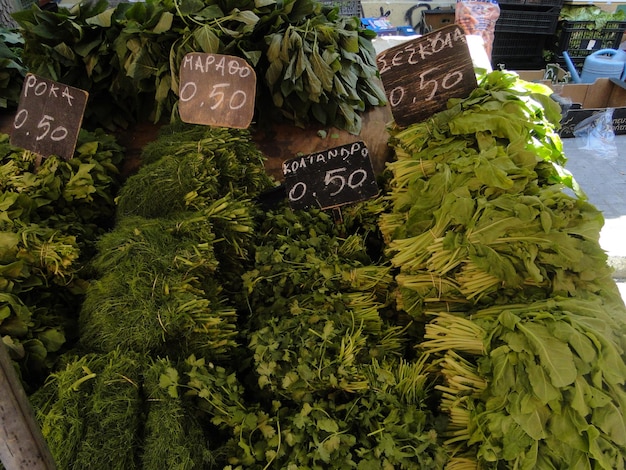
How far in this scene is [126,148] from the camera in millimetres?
2658

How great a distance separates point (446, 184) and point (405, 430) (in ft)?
2.99

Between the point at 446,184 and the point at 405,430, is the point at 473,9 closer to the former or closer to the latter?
the point at 446,184

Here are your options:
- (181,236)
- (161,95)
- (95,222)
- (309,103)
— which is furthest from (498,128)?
(95,222)

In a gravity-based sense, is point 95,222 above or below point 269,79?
below

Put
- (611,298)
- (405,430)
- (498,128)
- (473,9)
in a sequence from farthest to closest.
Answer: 1. (473,9)
2. (498,128)
3. (611,298)
4. (405,430)

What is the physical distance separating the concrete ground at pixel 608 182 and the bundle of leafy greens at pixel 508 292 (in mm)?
1484

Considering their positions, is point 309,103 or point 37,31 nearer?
point 37,31

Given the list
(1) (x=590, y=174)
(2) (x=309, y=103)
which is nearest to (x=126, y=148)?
(2) (x=309, y=103)

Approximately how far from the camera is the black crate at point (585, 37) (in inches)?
216

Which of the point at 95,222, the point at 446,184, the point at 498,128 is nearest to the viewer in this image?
the point at 446,184

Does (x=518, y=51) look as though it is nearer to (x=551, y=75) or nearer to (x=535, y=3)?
(x=535, y=3)

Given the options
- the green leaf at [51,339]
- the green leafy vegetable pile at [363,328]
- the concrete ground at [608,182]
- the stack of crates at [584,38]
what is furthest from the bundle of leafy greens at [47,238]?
the stack of crates at [584,38]

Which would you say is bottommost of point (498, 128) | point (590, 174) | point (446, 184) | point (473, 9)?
point (590, 174)

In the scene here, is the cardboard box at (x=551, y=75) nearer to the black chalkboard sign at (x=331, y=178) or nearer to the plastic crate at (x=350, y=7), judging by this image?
the plastic crate at (x=350, y=7)
